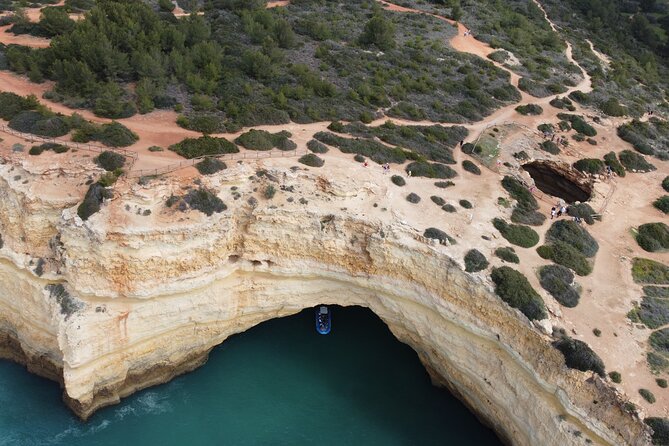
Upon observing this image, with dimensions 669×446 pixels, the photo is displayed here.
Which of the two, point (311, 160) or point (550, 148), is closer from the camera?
point (311, 160)

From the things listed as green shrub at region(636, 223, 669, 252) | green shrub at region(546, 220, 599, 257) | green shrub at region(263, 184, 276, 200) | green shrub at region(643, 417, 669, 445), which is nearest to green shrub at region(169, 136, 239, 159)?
green shrub at region(263, 184, 276, 200)

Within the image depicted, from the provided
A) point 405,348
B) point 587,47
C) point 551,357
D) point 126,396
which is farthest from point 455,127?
point 587,47

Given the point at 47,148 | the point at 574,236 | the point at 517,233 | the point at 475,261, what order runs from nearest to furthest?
the point at 475,261 → the point at 517,233 → the point at 47,148 → the point at 574,236

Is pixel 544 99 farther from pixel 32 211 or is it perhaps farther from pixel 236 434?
pixel 32 211

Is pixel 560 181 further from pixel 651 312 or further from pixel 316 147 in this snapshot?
pixel 316 147

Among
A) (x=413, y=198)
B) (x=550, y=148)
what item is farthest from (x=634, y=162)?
(x=413, y=198)

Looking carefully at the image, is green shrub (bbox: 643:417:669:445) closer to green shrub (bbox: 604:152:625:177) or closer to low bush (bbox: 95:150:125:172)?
green shrub (bbox: 604:152:625:177)

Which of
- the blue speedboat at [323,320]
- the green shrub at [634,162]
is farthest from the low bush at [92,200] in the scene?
the green shrub at [634,162]
